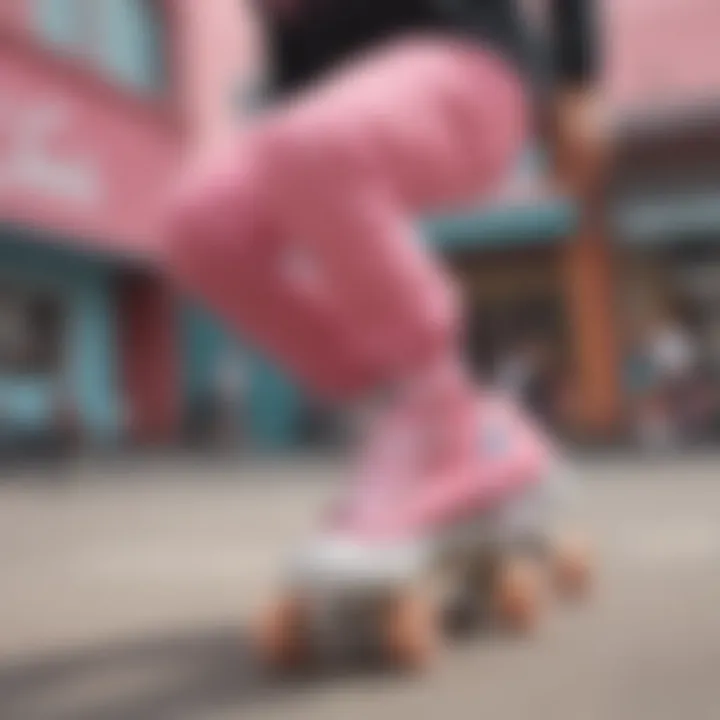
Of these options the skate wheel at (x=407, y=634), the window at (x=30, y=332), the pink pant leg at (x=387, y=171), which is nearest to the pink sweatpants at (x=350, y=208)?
the pink pant leg at (x=387, y=171)

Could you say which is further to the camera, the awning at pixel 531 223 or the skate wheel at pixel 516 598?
the awning at pixel 531 223

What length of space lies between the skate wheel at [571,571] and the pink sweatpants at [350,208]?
A: 179 mm

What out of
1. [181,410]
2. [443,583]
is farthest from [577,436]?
[443,583]

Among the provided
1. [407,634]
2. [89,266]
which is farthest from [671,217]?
[407,634]

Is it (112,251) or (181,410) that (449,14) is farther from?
(112,251)

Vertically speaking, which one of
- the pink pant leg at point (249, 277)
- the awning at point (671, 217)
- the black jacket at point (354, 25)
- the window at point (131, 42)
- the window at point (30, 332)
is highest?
the window at point (131, 42)

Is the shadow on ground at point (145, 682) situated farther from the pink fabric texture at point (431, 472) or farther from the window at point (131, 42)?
the window at point (131, 42)

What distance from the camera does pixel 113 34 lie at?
7.68ft

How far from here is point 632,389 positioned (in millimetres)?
2902

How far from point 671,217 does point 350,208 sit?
2.93m

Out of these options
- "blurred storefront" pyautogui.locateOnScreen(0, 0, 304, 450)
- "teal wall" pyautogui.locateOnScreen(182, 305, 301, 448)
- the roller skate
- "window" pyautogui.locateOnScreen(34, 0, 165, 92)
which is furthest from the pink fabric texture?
"teal wall" pyautogui.locateOnScreen(182, 305, 301, 448)

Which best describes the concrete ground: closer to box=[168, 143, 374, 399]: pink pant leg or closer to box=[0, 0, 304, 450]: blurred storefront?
box=[168, 143, 374, 399]: pink pant leg

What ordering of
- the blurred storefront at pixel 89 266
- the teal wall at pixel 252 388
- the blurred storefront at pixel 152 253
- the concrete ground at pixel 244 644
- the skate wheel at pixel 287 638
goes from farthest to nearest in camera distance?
1. the teal wall at pixel 252 388
2. the blurred storefront at pixel 89 266
3. the blurred storefront at pixel 152 253
4. the skate wheel at pixel 287 638
5. the concrete ground at pixel 244 644

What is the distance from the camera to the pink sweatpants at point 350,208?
62 cm
